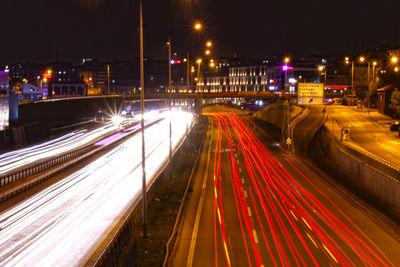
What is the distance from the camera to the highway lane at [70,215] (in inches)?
589

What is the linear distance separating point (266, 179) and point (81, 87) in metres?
129

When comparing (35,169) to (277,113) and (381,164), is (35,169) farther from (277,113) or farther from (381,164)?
(277,113)

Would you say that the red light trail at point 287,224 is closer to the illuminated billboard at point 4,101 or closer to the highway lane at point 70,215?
the highway lane at point 70,215

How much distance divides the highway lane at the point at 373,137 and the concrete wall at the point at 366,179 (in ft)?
7.66

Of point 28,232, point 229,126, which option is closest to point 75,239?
point 28,232

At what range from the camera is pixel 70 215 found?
1977cm

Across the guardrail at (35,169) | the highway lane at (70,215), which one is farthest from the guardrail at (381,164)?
the guardrail at (35,169)

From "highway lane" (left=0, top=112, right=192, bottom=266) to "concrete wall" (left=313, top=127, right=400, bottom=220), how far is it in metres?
13.7

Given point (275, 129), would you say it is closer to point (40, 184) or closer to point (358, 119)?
point (358, 119)

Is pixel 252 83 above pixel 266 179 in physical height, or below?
above

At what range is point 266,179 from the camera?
3031 cm


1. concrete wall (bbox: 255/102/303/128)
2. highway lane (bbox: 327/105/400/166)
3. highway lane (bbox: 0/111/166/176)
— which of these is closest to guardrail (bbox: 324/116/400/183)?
highway lane (bbox: 327/105/400/166)

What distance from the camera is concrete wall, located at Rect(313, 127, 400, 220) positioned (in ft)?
73.4

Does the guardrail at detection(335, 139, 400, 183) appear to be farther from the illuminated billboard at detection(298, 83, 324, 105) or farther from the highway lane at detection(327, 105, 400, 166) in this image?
the illuminated billboard at detection(298, 83, 324, 105)
